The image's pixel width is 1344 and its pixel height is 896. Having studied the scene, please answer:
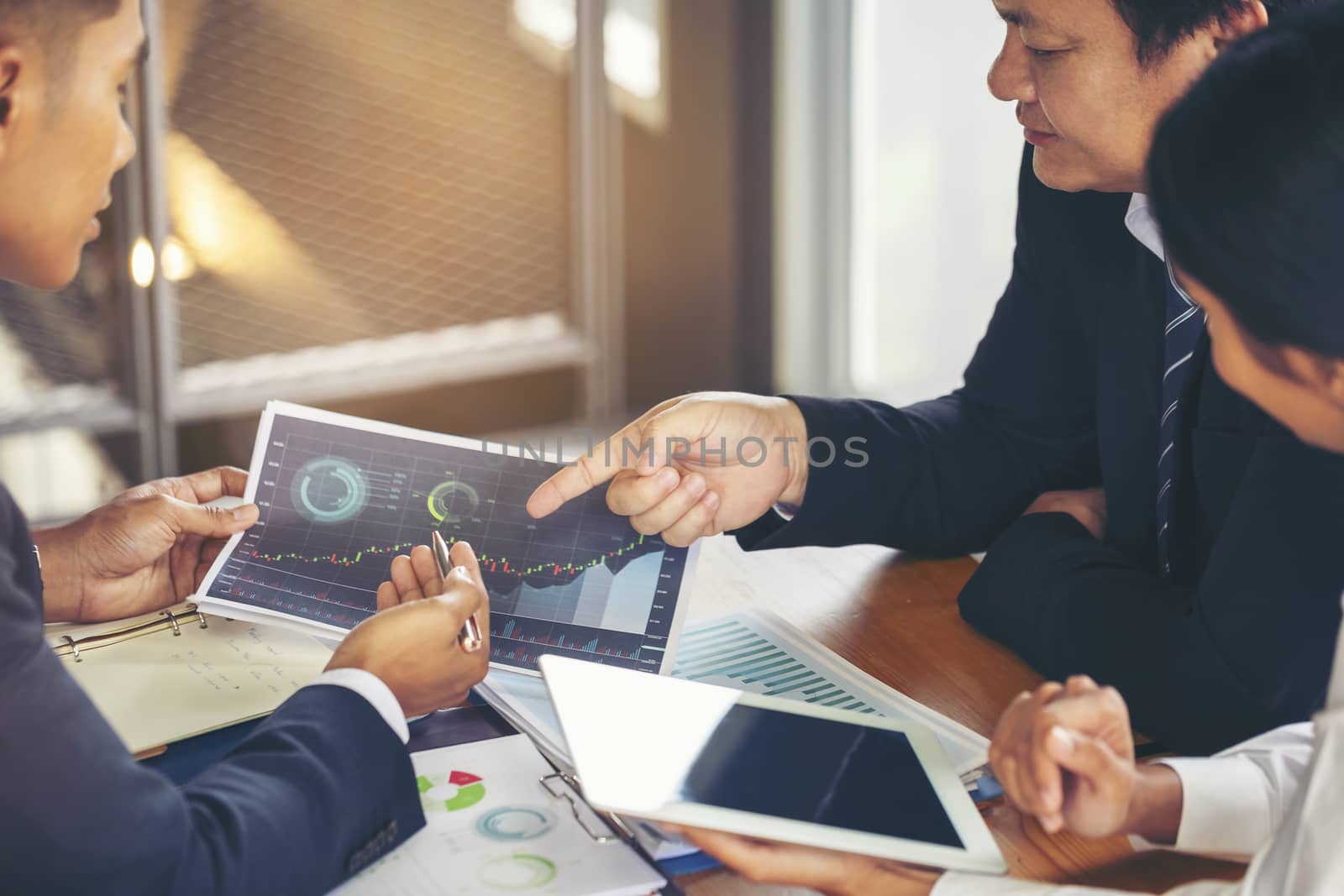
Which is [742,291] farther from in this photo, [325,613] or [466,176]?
[325,613]

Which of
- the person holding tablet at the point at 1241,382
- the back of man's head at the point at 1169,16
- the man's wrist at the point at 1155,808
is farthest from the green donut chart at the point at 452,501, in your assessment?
the back of man's head at the point at 1169,16

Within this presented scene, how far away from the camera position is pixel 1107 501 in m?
1.33

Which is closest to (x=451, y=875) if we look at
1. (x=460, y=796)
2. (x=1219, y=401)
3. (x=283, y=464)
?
(x=460, y=796)

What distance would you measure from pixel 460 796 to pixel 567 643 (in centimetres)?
21

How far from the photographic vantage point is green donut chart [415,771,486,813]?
0.93 m

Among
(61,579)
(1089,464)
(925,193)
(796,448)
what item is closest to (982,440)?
(1089,464)

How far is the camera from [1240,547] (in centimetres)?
106

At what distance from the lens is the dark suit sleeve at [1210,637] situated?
1039 millimetres

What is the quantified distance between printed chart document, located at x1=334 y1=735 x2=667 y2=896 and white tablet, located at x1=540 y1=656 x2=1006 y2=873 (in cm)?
7

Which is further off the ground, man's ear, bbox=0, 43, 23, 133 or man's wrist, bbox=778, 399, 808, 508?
man's ear, bbox=0, 43, 23, 133

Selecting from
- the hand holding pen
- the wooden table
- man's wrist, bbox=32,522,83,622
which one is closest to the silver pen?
the hand holding pen

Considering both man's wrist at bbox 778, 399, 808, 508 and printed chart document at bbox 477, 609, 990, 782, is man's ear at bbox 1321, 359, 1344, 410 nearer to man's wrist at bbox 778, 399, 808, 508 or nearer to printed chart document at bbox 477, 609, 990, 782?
printed chart document at bbox 477, 609, 990, 782

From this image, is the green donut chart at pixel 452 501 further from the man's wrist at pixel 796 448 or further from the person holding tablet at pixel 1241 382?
the person holding tablet at pixel 1241 382

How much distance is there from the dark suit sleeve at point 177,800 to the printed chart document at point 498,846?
2 cm
